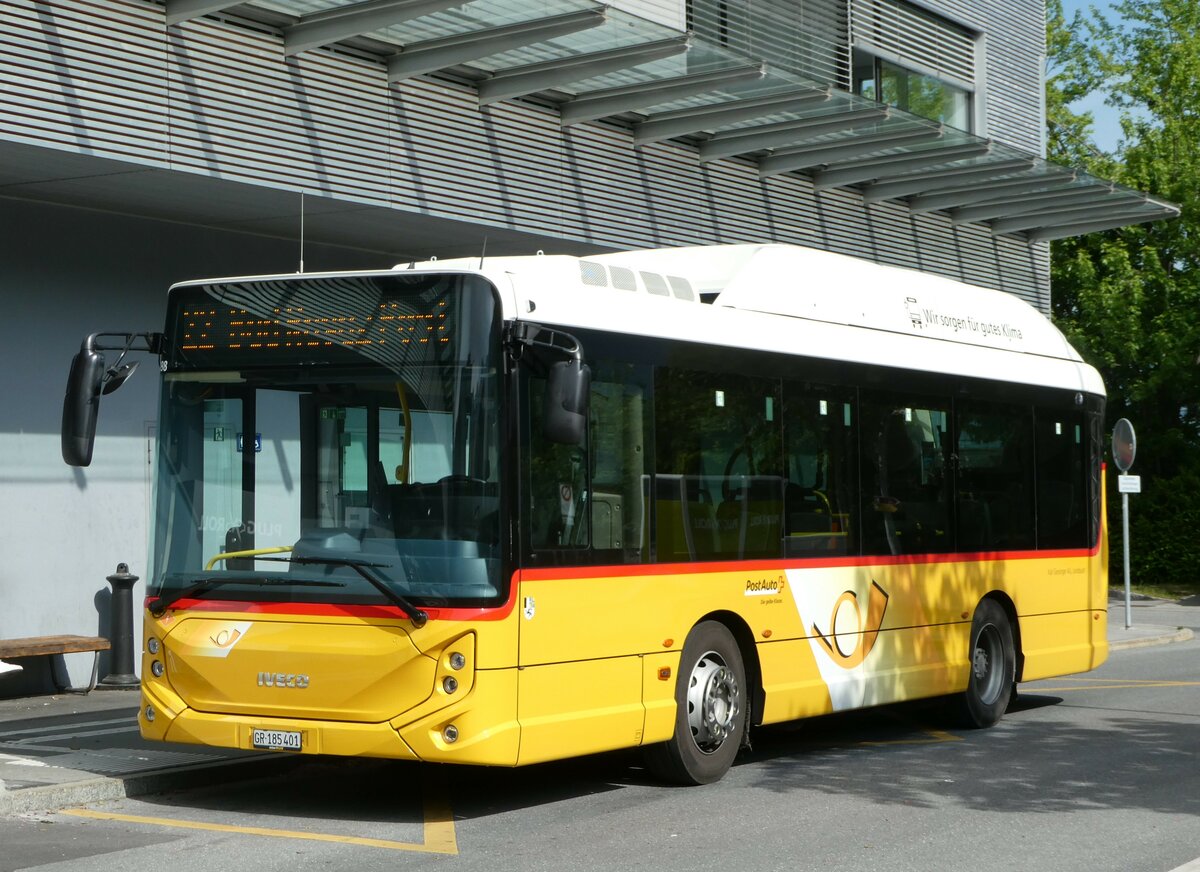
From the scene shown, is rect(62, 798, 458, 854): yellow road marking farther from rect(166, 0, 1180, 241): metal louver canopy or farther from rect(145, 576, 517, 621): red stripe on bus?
rect(166, 0, 1180, 241): metal louver canopy

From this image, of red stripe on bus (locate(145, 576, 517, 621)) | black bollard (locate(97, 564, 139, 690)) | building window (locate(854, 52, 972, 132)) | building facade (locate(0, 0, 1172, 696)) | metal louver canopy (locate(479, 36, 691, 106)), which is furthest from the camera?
building window (locate(854, 52, 972, 132))

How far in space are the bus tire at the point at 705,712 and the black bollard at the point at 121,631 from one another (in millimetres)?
6688

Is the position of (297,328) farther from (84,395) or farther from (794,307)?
(794,307)

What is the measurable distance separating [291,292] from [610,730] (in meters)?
2.96

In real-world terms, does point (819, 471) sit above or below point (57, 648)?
above

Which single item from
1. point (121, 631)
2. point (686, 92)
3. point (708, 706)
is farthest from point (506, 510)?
point (686, 92)

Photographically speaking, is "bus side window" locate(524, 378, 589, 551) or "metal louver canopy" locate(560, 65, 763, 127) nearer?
"bus side window" locate(524, 378, 589, 551)

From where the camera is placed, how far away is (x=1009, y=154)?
2058 centimetres

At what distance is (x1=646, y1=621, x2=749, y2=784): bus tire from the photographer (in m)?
9.80

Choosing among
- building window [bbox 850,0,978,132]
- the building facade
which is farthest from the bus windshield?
building window [bbox 850,0,978,132]

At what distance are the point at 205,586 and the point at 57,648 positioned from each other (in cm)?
556

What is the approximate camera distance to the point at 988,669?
13258 millimetres

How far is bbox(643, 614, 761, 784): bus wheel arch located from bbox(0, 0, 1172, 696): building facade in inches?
123

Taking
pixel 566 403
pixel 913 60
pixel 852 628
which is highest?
pixel 913 60
